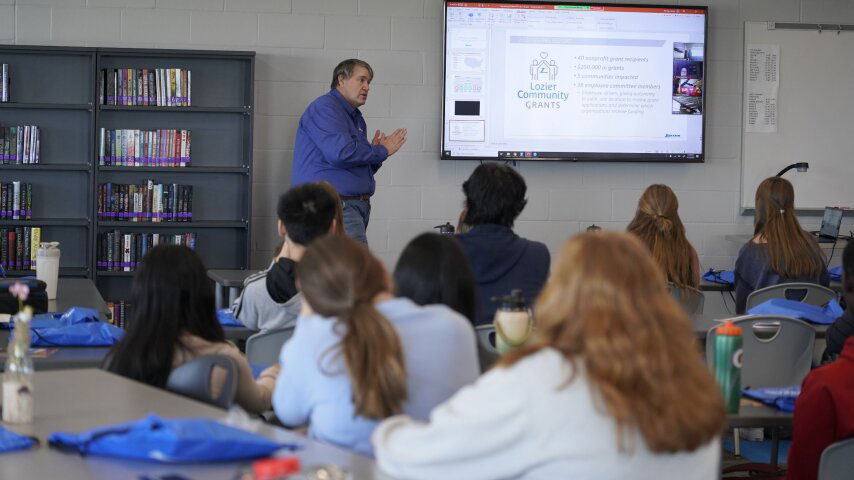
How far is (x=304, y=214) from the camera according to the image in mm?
3652

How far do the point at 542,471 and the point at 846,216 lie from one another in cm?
620

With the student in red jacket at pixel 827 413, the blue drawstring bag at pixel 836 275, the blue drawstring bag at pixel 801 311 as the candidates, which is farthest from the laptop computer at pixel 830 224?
the student in red jacket at pixel 827 413

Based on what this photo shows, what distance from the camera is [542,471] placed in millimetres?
1544

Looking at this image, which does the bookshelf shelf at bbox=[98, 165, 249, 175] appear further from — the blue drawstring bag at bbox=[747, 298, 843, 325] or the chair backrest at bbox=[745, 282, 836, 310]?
the blue drawstring bag at bbox=[747, 298, 843, 325]

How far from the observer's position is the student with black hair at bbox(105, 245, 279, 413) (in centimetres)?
257

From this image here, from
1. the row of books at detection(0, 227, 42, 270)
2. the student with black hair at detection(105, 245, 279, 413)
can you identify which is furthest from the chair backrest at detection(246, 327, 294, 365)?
the row of books at detection(0, 227, 42, 270)

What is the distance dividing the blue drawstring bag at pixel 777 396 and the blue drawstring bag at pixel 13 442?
1.78m

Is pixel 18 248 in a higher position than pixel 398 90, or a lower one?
lower

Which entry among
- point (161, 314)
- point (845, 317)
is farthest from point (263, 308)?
point (845, 317)

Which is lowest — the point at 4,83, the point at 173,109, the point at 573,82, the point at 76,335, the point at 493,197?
the point at 76,335

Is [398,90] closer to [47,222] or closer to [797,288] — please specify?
[47,222]

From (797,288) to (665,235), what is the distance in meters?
0.64

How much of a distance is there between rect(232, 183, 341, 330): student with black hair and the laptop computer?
3.82 metres

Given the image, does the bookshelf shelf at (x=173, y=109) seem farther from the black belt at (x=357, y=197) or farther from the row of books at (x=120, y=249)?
the black belt at (x=357, y=197)
